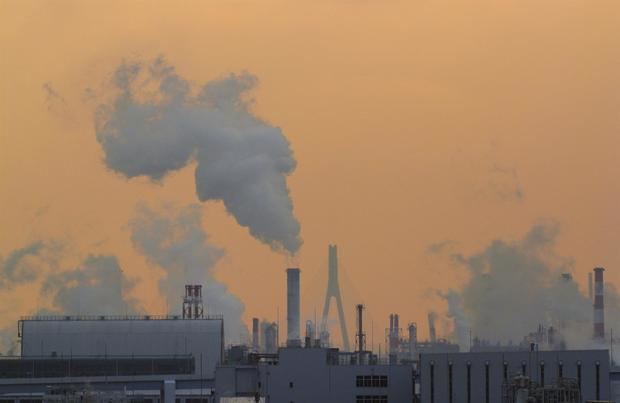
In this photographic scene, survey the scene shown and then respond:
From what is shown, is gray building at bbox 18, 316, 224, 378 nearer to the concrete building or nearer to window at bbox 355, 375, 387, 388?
the concrete building

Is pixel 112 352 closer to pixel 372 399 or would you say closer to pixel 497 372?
pixel 372 399

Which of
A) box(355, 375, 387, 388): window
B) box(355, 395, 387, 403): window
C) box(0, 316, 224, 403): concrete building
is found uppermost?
box(0, 316, 224, 403): concrete building

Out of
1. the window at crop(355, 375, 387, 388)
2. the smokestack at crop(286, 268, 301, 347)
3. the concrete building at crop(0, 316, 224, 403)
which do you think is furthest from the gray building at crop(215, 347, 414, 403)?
the smokestack at crop(286, 268, 301, 347)

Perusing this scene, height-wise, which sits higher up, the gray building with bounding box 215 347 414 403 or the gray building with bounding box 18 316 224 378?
the gray building with bounding box 18 316 224 378

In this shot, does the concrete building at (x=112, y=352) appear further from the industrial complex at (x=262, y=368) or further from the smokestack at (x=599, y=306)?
the smokestack at (x=599, y=306)

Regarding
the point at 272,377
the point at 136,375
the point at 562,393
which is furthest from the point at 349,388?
the point at 136,375

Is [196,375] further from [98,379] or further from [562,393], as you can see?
[562,393]

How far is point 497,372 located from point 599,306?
83061mm

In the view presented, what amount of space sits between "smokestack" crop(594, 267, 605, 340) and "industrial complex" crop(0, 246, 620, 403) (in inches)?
5.8

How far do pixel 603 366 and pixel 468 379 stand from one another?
8295 mm

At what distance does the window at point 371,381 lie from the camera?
114562mm

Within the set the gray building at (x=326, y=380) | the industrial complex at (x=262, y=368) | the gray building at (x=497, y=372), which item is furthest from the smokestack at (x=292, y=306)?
the gray building at (x=497, y=372)

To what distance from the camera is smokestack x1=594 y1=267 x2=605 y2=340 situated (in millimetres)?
180163

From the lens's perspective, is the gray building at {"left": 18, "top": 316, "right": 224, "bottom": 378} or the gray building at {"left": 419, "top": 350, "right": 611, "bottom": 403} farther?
the gray building at {"left": 18, "top": 316, "right": 224, "bottom": 378}
